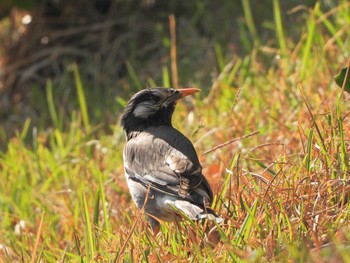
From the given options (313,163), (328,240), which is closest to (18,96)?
(313,163)

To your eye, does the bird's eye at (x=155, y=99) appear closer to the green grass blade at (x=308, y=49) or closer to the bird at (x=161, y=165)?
the bird at (x=161, y=165)

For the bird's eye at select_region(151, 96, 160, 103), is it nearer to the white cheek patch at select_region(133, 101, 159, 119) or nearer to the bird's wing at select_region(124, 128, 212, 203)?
the white cheek patch at select_region(133, 101, 159, 119)


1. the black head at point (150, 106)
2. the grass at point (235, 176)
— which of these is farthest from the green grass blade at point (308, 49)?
the black head at point (150, 106)

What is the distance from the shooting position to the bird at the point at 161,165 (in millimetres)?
4418

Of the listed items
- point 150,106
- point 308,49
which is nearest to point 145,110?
point 150,106

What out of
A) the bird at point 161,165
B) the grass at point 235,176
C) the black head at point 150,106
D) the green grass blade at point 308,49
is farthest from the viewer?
the green grass blade at point 308,49

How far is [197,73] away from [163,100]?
2.23 m

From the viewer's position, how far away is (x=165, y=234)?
437cm

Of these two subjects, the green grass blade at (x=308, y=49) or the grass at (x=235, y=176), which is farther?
the green grass blade at (x=308, y=49)

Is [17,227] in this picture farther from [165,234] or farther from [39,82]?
[39,82]

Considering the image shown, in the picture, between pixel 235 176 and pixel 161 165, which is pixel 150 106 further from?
pixel 235 176

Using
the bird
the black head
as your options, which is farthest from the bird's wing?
the black head

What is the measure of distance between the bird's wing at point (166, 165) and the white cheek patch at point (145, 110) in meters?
0.12

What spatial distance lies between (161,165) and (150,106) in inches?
23.1
